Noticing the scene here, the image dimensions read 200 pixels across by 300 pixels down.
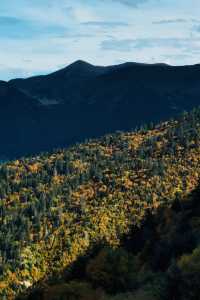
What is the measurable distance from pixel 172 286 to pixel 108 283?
2067 centimetres

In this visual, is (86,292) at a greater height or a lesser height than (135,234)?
greater

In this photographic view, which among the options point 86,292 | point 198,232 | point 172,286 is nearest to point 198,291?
point 172,286

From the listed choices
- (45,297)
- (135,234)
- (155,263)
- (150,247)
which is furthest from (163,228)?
(45,297)

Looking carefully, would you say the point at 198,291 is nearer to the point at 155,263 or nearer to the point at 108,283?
the point at 108,283

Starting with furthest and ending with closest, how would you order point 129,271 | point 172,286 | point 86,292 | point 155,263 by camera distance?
1. point 155,263
2. point 129,271
3. point 86,292
4. point 172,286

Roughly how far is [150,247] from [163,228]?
865cm

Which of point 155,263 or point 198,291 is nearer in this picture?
point 198,291

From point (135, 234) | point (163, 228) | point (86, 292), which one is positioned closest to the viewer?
point (86, 292)

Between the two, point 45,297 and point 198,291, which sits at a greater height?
point 198,291

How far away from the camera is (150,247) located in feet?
381

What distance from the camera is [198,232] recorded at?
89062mm

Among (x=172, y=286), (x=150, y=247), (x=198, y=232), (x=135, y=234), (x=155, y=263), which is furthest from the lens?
(x=135, y=234)

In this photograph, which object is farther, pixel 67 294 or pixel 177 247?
pixel 177 247

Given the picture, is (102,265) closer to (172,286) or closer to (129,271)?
(129,271)
